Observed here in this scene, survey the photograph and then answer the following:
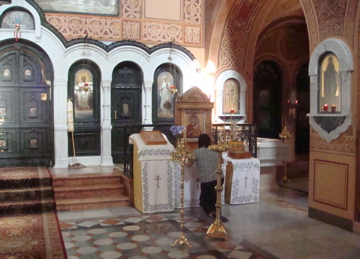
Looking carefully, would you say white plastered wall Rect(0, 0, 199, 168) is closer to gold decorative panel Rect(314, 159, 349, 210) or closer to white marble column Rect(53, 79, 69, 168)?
white marble column Rect(53, 79, 69, 168)

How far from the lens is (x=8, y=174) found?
25.9 ft

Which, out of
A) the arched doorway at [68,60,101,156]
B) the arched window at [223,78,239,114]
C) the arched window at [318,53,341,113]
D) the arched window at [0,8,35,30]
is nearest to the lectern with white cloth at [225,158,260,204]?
the arched window at [318,53,341,113]

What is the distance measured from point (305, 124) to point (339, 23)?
25.1ft

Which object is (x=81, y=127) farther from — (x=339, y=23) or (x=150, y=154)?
(x=339, y=23)

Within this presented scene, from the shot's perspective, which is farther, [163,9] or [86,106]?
[163,9]

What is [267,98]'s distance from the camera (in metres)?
13.1

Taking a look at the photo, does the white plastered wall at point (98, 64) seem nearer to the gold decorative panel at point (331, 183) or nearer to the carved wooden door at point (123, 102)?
the carved wooden door at point (123, 102)

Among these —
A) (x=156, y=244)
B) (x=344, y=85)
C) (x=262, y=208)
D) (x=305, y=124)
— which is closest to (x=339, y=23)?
(x=344, y=85)

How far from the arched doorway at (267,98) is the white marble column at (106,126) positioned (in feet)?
17.3

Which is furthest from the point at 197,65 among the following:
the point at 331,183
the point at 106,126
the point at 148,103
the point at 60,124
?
the point at 331,183

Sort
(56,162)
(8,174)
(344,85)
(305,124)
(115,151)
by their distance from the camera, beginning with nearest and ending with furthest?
1. (344,85)
2. (8,174)
3. (56,162)
4. (115,151)
5. (305,124)

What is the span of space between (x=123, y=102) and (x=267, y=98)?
5.25 metres

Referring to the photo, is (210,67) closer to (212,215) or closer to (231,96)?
(231,96)

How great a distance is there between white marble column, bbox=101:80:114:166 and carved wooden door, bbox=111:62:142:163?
230 mm
